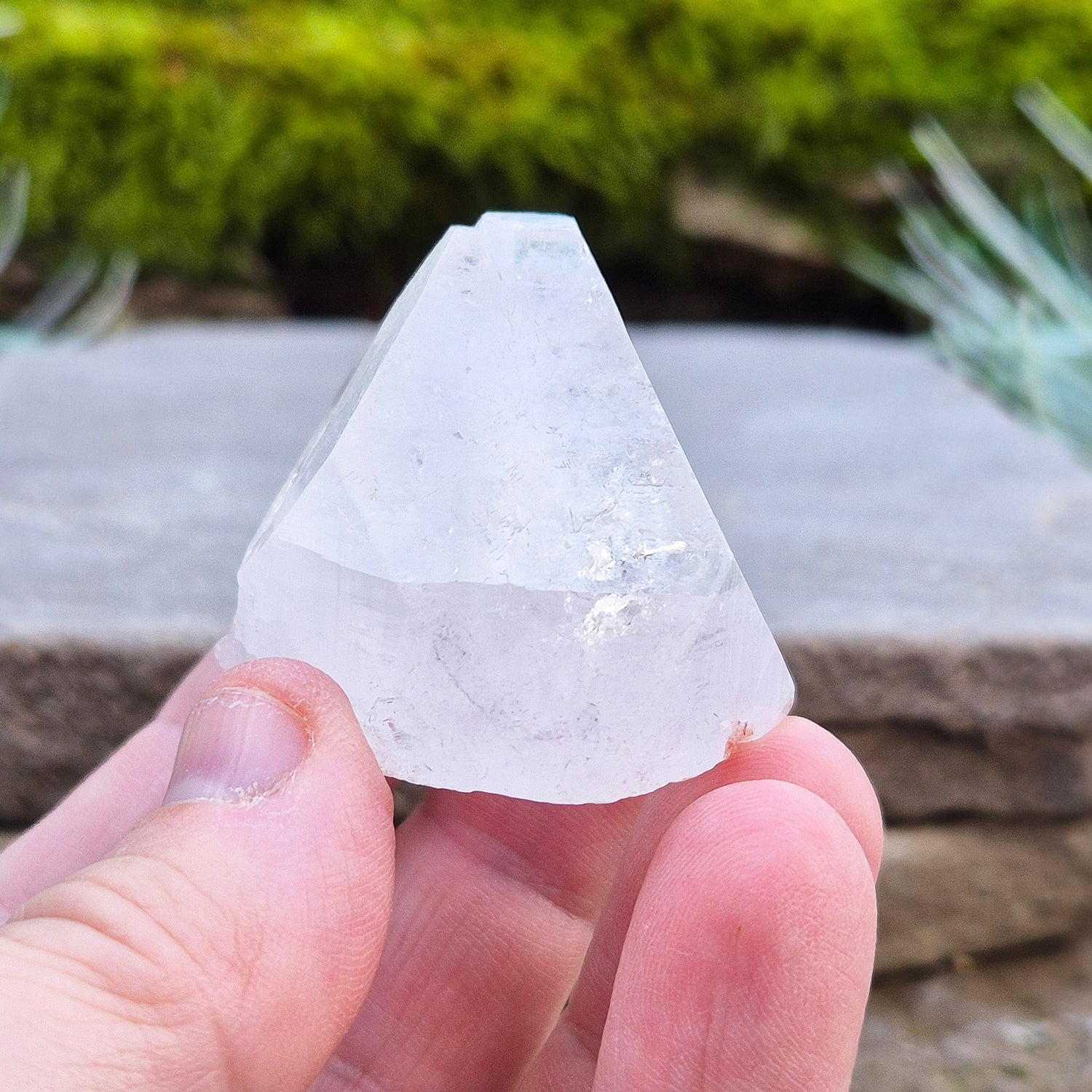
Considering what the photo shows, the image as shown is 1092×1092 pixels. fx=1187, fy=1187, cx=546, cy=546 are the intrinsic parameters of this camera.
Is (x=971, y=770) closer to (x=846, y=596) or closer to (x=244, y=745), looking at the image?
(x=846, y=596)

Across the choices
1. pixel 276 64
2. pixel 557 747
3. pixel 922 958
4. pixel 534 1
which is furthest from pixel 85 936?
pixel 534 1

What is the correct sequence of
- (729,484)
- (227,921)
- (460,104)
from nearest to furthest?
(227,921) → (729,484) → (460,104)

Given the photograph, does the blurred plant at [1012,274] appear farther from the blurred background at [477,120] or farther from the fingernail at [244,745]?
the fingernail at [244,745]

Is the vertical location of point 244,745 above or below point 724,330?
above

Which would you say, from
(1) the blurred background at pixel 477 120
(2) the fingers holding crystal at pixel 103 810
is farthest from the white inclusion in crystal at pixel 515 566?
(1) the blurred background at pixel 477 120

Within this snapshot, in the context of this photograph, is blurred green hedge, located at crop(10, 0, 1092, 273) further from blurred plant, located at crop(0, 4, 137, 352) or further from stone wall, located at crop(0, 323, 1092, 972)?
stone wall, located at crop(0, 323, 1092, 972)

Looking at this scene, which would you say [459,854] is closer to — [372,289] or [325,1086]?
[325,1086]

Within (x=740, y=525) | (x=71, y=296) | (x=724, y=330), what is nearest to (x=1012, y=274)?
(x=724, y=330)
